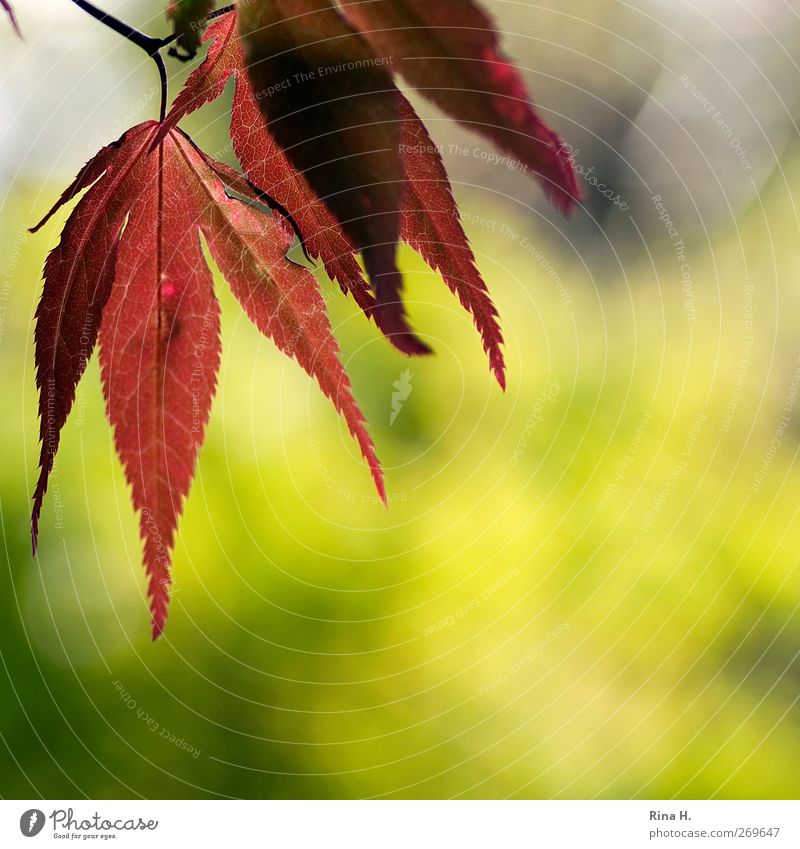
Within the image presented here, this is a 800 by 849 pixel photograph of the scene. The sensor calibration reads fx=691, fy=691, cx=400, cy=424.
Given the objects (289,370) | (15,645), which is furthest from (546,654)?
(15,645)

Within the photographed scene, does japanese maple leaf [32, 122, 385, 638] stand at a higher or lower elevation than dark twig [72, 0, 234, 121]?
lower

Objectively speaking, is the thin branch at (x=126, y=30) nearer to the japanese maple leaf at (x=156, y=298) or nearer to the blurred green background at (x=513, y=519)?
the japanese maple leaf at (x=156, y=298)

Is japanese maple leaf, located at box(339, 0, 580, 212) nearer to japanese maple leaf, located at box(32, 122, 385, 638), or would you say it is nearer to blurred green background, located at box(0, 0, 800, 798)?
japanese maple leaf, located at box(32, 122, 385, 638)

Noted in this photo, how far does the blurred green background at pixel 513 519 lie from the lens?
513mm

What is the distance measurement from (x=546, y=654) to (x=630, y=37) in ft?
1.59

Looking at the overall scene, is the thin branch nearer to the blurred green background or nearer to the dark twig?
the dark twig

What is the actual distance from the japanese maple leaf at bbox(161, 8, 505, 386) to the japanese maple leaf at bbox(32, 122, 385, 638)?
Answer: 0.03 ft

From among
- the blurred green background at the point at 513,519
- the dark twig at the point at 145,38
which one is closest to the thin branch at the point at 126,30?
the dark twig at the point at 145,38

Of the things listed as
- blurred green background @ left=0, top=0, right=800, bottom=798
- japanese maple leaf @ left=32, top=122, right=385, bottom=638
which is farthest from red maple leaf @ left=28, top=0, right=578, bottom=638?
blurred green background @ left=0, top=0, right=800, bottom=798

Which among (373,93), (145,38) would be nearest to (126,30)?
(145,38)

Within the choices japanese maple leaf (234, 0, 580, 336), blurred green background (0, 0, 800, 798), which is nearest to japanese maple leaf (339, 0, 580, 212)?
japanese maple leaf (234, 0, 580, 336)

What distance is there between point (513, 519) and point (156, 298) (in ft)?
1.57

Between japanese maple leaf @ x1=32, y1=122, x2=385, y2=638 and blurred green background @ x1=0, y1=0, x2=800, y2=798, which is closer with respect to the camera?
japanese maple leaf @ x1=32, y1=122, x2=385, y2=638

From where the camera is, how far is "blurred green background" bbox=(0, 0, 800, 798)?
20.2 inches
